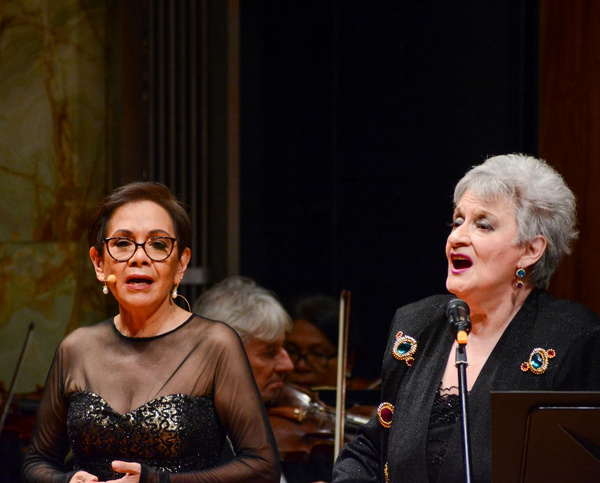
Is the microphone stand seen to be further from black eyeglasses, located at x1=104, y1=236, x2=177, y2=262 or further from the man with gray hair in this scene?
the man with gray hair

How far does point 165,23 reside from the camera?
13.9ft

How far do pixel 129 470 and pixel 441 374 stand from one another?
0.82m

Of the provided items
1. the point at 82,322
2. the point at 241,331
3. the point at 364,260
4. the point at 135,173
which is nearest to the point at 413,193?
the point at 364,260

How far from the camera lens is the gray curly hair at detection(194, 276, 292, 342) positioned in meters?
3.51

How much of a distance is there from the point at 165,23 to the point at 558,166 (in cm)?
197

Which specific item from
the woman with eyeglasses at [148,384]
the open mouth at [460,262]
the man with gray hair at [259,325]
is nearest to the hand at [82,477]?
the woman with eyeglasses at [148,384]

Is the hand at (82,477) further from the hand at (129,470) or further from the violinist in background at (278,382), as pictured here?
the violinist in background at (278,382)

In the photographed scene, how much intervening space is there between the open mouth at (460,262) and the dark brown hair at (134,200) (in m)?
0.70

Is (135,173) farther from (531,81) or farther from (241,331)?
(531,81)

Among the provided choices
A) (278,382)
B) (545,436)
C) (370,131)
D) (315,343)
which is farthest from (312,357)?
(545,436)

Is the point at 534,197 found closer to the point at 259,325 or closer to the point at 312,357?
the point at 259,325

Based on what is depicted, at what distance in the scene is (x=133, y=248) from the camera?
7.63ft

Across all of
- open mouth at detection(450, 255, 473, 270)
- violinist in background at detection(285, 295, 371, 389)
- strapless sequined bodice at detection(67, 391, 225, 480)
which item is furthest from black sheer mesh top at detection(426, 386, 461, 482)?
violinist in background at detection(285, 295, 371, 389)

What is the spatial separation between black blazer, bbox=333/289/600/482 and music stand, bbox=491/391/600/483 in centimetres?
50
